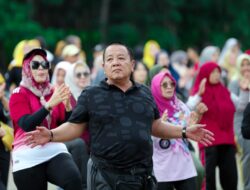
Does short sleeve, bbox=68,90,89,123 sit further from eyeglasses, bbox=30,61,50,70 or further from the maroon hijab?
the maroon hijab

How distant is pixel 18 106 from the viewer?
8.71m

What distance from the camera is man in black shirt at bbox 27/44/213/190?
291 inches

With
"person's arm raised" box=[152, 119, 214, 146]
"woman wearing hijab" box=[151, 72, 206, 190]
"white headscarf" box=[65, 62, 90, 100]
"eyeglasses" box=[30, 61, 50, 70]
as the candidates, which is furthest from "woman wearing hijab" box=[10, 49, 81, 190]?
"white headscarf" box=[65, 62, 90, 100]

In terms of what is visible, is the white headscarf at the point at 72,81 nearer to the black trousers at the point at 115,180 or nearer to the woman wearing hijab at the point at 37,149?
the woman wearing hijab at the point at 37,149

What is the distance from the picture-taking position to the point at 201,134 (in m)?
7.70

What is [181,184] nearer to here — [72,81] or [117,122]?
[117,122]

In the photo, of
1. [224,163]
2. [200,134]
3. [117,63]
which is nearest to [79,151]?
[224,163]

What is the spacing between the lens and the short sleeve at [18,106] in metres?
8.68

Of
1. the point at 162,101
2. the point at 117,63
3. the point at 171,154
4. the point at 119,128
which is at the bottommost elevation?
the point at 171,154

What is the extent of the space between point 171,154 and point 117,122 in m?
2.38

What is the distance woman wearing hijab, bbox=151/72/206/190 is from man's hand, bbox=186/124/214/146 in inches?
65.7

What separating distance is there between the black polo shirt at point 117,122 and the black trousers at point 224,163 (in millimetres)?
3827

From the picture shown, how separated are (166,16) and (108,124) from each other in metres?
31.0

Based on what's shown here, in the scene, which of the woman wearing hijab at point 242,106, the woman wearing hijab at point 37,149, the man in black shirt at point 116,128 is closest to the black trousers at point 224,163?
the woman wearing hijab at point 242,106
